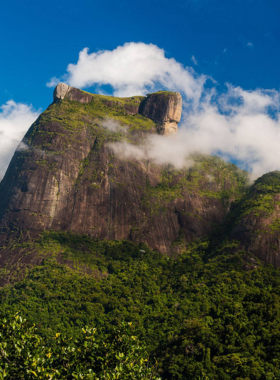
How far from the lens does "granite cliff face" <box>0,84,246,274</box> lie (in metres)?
98.4

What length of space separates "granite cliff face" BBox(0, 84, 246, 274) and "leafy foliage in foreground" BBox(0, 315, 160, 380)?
223 ft

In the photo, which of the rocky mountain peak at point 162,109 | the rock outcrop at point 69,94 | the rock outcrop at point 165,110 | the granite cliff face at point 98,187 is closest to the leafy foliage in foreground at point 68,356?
the granite cliff face at point 98,187

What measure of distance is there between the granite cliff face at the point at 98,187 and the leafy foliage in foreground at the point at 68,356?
68087mm

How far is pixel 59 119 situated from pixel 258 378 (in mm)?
94248

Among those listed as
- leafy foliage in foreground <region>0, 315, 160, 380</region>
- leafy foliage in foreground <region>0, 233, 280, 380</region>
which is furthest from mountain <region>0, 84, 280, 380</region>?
leafy foliage in foreground <region>0, 315, 160, 380</region>

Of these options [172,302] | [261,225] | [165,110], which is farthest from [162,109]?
[172,302]

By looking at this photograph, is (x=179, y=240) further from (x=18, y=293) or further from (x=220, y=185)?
(x=18, y=293)

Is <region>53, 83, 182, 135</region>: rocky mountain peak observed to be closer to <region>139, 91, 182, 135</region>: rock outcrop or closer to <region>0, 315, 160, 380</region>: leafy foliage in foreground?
<region>139, 91, 182, 135</region>: rock outcrop

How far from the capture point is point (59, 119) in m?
117

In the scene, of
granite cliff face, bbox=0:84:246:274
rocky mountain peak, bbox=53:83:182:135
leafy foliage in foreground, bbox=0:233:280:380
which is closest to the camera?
leafy foliage in foreground, bbox=0:233:280:380

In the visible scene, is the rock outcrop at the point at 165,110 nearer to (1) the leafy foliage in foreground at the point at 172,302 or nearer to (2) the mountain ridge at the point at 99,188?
(2) the mountain ridge at the point at 99,188

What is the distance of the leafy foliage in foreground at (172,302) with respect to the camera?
46531 mm

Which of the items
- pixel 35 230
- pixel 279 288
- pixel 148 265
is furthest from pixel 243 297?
pixel 35 230

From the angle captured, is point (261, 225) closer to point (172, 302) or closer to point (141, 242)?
point (141, 242)
